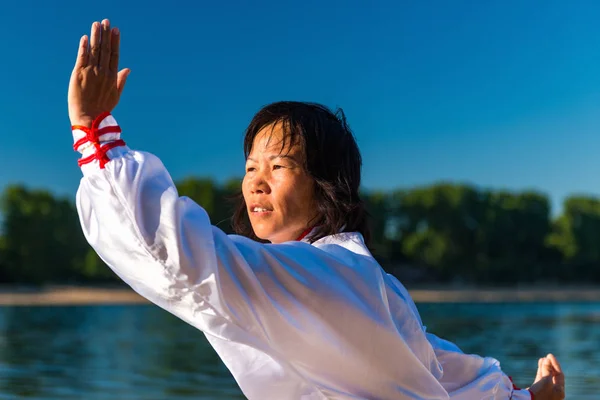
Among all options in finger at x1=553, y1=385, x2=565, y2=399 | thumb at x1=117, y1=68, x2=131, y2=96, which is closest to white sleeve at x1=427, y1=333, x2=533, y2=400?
finger at x1=553, y1=385, x2=565, y2=399

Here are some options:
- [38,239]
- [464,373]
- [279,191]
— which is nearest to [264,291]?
[279,191]

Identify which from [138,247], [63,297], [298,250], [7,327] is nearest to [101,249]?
[138,247]

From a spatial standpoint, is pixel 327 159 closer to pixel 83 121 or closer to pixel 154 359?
pixel 83 121

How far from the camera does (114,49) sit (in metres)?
1.64

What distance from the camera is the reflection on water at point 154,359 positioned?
8.78 metres

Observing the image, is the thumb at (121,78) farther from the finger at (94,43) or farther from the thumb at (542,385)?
the thumb at (542,385)

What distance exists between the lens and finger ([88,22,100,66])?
161cm

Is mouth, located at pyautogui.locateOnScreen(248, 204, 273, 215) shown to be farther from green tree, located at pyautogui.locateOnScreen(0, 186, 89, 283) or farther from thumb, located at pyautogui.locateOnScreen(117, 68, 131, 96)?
green tree, located at pyautogui.locateOnScreen(0, 186, 89, 283)

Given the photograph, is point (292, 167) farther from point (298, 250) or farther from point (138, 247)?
point (138, 247)

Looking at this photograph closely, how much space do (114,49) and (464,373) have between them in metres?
1.25

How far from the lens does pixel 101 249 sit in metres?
1.60

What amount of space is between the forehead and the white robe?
24 centimetres

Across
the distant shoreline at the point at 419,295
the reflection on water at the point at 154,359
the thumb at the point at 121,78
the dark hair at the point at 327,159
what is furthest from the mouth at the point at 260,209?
the distant shoreline at the point at 419,295

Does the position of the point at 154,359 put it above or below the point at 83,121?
below
